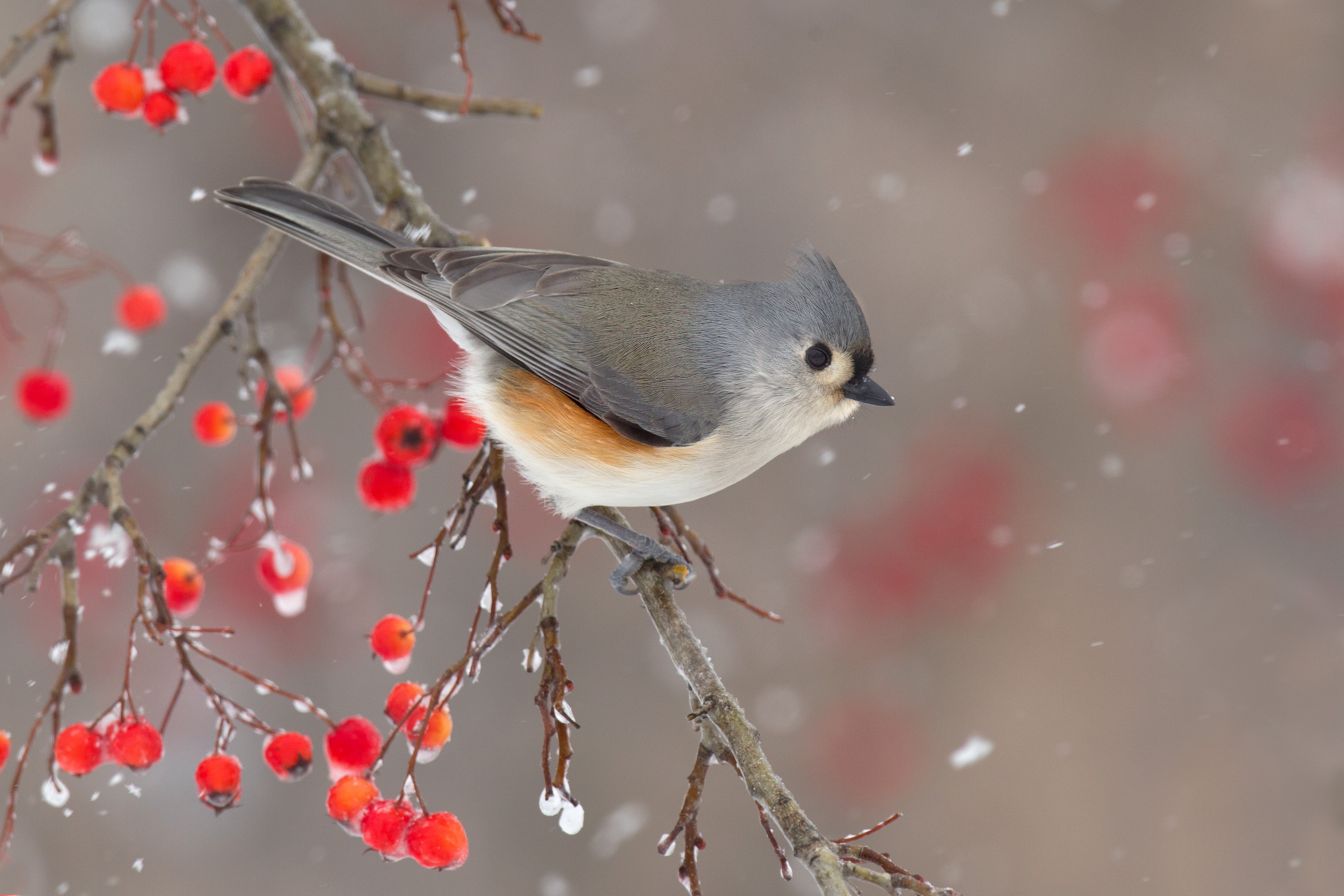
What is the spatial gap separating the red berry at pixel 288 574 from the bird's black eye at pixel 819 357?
1.09 m

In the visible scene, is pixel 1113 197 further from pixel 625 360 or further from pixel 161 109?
pixel 161 109

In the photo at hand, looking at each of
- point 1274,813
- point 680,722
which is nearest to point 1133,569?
point 1274,813

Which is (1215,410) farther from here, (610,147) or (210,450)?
(210,450)

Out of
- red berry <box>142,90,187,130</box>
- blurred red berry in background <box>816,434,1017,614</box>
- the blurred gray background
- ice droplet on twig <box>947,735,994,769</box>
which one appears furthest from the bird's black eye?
ice droplet on twig <box>947,735,994,769</box>

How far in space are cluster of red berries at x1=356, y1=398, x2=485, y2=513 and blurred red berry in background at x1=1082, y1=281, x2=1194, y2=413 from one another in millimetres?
2997

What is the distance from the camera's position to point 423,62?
4188 mm

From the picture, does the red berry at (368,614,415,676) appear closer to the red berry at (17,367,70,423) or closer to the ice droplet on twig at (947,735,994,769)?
the red berry at (17,367,70,423)

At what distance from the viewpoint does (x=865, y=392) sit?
6.81 ft

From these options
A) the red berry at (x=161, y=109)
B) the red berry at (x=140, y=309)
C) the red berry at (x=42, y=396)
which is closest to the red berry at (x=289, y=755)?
the red berry at (x=42, y=396)

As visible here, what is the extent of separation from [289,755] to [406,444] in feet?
2.06

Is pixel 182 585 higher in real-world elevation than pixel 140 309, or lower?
lower

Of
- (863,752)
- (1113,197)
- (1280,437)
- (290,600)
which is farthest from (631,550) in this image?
(1280,437)

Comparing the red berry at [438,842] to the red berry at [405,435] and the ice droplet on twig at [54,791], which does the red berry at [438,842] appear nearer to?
the ice droplet on twig at [54,791]

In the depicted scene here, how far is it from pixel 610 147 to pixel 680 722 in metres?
2.28
